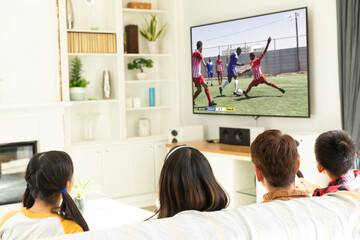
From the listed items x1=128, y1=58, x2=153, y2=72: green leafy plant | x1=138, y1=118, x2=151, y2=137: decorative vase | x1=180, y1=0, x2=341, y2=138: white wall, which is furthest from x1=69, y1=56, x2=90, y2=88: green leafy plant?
x1=180, y1=0, x2=341, y2=138: white wall

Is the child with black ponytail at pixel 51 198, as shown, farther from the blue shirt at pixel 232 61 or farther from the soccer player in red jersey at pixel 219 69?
the soccer player in red jersey at pixel 219 69

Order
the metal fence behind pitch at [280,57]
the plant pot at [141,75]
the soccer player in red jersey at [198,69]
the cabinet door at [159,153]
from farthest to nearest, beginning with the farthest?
the plant pot at [141,75]
the cabinet door at [159,153]
the soccer player in red jersey at [198,69]
the metal fence behind pitch at [280,57]

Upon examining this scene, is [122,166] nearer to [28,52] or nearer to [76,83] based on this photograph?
[76,83]

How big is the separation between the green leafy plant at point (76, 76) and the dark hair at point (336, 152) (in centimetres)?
360

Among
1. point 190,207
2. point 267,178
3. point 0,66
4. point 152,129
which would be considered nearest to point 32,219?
point 190,207

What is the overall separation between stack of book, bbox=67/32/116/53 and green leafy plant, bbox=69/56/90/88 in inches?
6.7

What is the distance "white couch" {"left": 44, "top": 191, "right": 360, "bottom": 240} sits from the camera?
50.8 inches

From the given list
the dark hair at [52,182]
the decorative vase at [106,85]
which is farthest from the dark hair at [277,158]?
the decorative vase at [106,85]

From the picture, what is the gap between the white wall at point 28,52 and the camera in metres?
5.02

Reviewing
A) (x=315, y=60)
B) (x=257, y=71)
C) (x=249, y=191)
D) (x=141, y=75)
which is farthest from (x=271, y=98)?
(x=141, y=75)

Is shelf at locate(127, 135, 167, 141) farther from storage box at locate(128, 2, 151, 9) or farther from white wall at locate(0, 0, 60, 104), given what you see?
storage box at locate(128, 2, 151, 9)

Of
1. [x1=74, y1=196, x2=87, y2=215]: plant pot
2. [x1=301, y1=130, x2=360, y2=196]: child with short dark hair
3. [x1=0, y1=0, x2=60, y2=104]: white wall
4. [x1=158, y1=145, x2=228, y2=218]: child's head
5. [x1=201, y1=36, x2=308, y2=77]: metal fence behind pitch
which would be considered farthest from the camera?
[x1=0, y1=0, x2=60, y2=104]: white wall

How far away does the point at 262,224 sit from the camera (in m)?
1.36

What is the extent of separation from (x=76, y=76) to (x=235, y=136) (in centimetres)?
186
